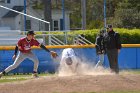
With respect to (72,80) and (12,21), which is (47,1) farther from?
(72,80)

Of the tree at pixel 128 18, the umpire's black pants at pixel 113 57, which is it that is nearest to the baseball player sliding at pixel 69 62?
the umpire's black pants at pixel 113 57

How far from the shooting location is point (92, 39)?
3428 cm

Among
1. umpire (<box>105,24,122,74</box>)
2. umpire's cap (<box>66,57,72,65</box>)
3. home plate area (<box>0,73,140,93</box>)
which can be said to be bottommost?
home plate area (<box>0,73,140,93</box>)

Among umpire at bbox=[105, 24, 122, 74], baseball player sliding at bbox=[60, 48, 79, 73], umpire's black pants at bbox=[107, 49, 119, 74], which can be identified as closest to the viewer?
umpire at bbox=[105, 24, 122, 74]

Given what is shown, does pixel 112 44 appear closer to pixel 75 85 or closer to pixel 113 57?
pixel 113 57

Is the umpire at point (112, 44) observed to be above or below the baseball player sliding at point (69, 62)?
above

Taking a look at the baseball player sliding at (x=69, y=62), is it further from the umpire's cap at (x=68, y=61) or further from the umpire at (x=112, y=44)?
the umpire at (x=112, y=44)

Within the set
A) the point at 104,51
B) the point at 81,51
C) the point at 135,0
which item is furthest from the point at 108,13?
the point at 104,51

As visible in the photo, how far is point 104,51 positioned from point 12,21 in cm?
2905

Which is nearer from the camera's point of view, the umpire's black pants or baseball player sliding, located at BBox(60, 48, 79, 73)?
the umpire's black pants

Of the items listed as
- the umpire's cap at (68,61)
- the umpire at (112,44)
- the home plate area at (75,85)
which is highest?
the umpire at (112,44)

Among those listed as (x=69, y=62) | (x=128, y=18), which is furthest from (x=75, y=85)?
(x=128, y=18)

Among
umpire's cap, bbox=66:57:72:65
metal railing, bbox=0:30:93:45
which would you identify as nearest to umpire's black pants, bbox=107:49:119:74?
umpire's cap, bbox=66:57:72:65

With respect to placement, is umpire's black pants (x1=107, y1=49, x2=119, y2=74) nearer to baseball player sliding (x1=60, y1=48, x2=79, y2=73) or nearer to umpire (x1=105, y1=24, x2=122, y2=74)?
umpire (x1=105, y1=24, x2=122, y2=74)
